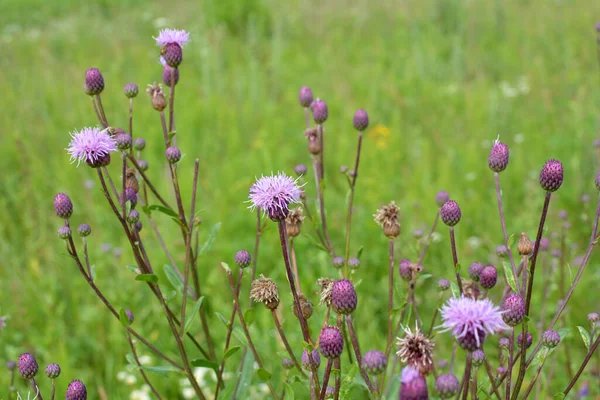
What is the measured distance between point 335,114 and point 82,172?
198cm

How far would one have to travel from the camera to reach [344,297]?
1.21 m

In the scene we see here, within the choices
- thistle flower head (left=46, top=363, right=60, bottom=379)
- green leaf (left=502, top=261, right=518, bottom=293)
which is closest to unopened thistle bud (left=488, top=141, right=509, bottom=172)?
green leaf (left=502, top=261, right=518, bottom=293)

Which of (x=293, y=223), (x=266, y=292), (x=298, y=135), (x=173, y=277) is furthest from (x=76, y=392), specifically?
(x=298, y=135)

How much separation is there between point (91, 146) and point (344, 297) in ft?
2.40

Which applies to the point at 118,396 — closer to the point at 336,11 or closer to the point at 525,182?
the point at 525,182

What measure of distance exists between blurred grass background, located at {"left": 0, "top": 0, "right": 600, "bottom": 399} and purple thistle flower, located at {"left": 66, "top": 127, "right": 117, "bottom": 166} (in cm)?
74

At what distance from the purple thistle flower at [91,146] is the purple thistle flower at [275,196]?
419mm

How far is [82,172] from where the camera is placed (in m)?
4.21

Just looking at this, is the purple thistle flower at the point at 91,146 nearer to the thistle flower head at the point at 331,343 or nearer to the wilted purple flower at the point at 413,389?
the thistle flower head at the point at 331,343

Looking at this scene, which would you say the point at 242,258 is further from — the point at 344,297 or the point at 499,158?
the point at 499,158

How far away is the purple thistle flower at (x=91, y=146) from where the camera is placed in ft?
4.86

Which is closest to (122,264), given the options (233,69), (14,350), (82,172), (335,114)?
(14,350)

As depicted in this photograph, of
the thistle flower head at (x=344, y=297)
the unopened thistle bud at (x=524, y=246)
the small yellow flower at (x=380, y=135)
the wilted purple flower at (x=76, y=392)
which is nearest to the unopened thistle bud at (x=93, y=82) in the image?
the wilted purple flower at (x=76, y=392)

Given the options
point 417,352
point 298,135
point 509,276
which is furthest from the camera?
point 298,135
